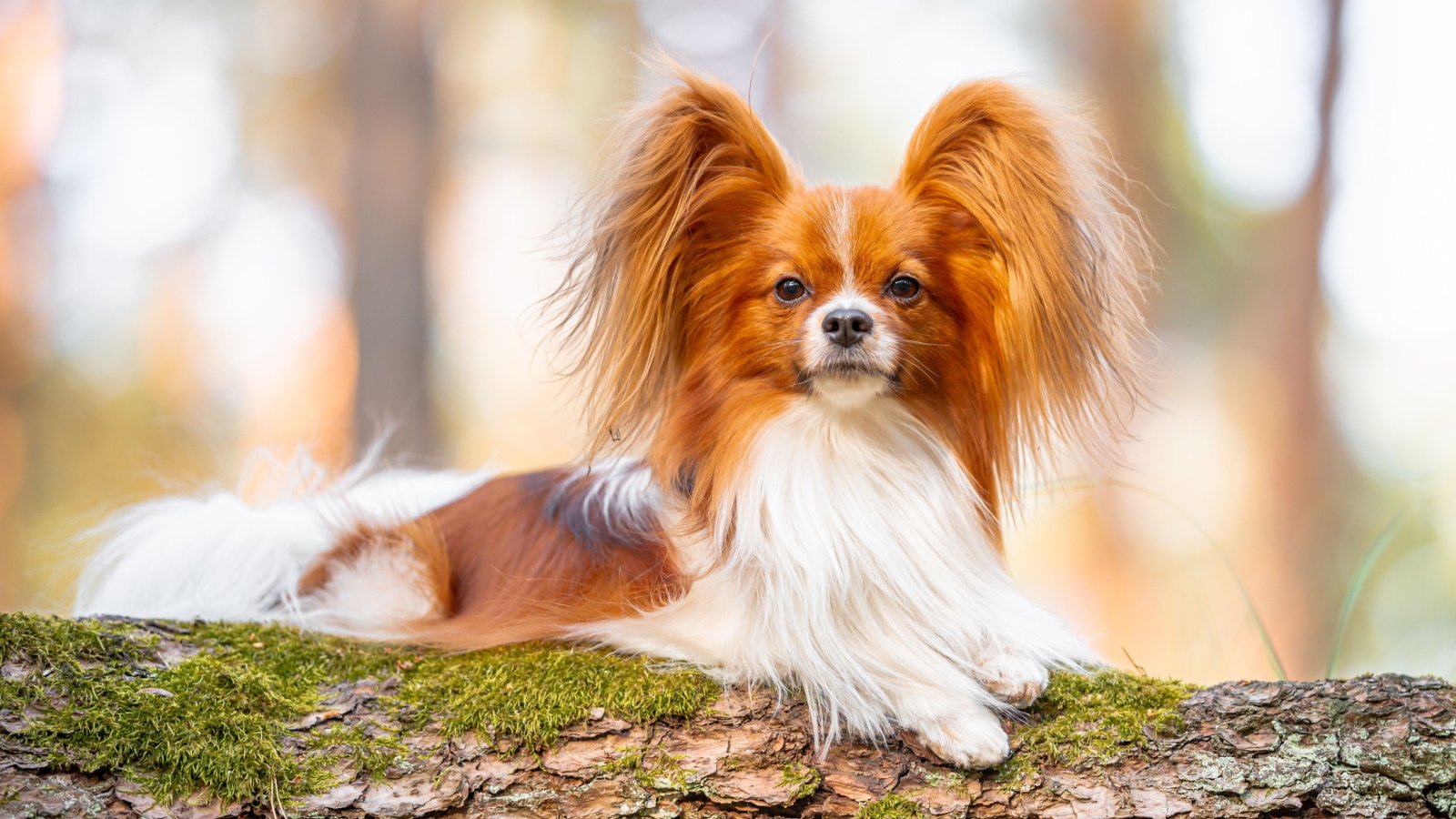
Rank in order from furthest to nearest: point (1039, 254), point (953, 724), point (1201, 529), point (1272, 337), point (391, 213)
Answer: point (1272, 337) → point (391, 213) → point (1201, 529) → point (1039, 254) → point (953, 724)

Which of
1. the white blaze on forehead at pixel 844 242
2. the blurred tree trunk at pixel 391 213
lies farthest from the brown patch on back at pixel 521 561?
the blurred tree trunk at pixel 391 213

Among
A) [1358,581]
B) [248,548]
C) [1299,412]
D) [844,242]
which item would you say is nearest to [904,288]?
[844,242]

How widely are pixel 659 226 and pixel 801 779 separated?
1.33m

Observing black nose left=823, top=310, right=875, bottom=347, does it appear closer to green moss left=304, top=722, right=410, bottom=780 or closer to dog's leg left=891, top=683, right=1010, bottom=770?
dog's leg left=891, top=683, right=1010, bottom=770

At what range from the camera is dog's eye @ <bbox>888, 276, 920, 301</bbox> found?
2.48m

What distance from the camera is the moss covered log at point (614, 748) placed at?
2.09 metres

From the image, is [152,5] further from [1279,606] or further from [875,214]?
[1279,606]

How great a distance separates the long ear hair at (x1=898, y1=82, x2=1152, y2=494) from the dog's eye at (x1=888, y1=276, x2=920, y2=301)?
0.70ft

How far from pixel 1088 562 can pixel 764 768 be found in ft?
19.9

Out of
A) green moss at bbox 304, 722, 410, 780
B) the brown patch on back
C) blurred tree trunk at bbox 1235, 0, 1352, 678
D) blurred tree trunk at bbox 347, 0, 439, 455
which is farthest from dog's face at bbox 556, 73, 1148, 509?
blurred tree trunk at bbox 1235, 0, 1352, 678

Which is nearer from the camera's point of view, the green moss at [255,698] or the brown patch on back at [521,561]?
the green moss at [255,698]

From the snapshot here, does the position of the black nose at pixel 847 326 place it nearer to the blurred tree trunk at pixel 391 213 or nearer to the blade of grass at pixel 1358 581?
the blade of grass at pixel 1358 581

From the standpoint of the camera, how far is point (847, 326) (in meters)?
2.31

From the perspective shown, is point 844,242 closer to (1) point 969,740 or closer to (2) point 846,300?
(2) point 846,300
